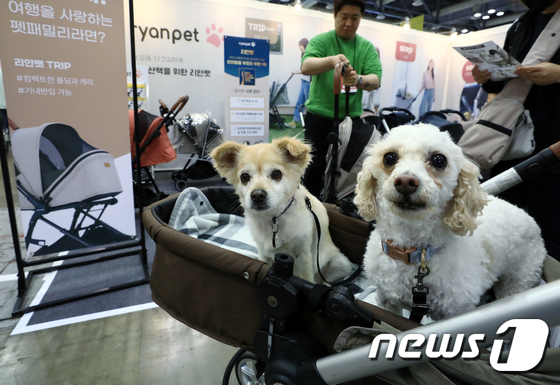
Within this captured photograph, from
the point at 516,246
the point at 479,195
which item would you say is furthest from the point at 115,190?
the point at 516,246

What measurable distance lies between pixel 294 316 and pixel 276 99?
5.54m

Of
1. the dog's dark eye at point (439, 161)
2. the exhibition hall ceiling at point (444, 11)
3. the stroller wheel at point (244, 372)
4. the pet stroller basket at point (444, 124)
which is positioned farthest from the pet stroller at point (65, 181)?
the exhibition hall ceiling at point (444, 11)

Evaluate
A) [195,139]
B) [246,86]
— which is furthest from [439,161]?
[195,139]

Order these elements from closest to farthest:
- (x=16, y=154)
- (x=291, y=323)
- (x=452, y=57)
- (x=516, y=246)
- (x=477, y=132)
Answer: (x=291, y=323) → (x=516, y=246) → (x=477, y=132) → (x=16, y=154) → (x=452, y=57)

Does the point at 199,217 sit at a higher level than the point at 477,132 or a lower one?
lower

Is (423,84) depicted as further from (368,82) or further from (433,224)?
(433,224)

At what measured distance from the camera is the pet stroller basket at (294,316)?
561 mm

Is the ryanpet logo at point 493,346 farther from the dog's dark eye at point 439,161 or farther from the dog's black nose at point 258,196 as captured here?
the dog's black nose at point 258,196

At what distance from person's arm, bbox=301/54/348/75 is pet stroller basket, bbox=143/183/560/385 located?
120cm

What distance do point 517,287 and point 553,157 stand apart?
46 cm

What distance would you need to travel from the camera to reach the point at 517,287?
3.46 feet

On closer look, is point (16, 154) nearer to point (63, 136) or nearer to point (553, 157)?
point (63, 136)

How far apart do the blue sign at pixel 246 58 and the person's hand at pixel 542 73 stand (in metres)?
3.32

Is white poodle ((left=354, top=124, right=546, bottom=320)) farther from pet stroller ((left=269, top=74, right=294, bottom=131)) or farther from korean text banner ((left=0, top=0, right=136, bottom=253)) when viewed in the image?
pet stroller ((left=269, top=74, right=294, bottom=131))
